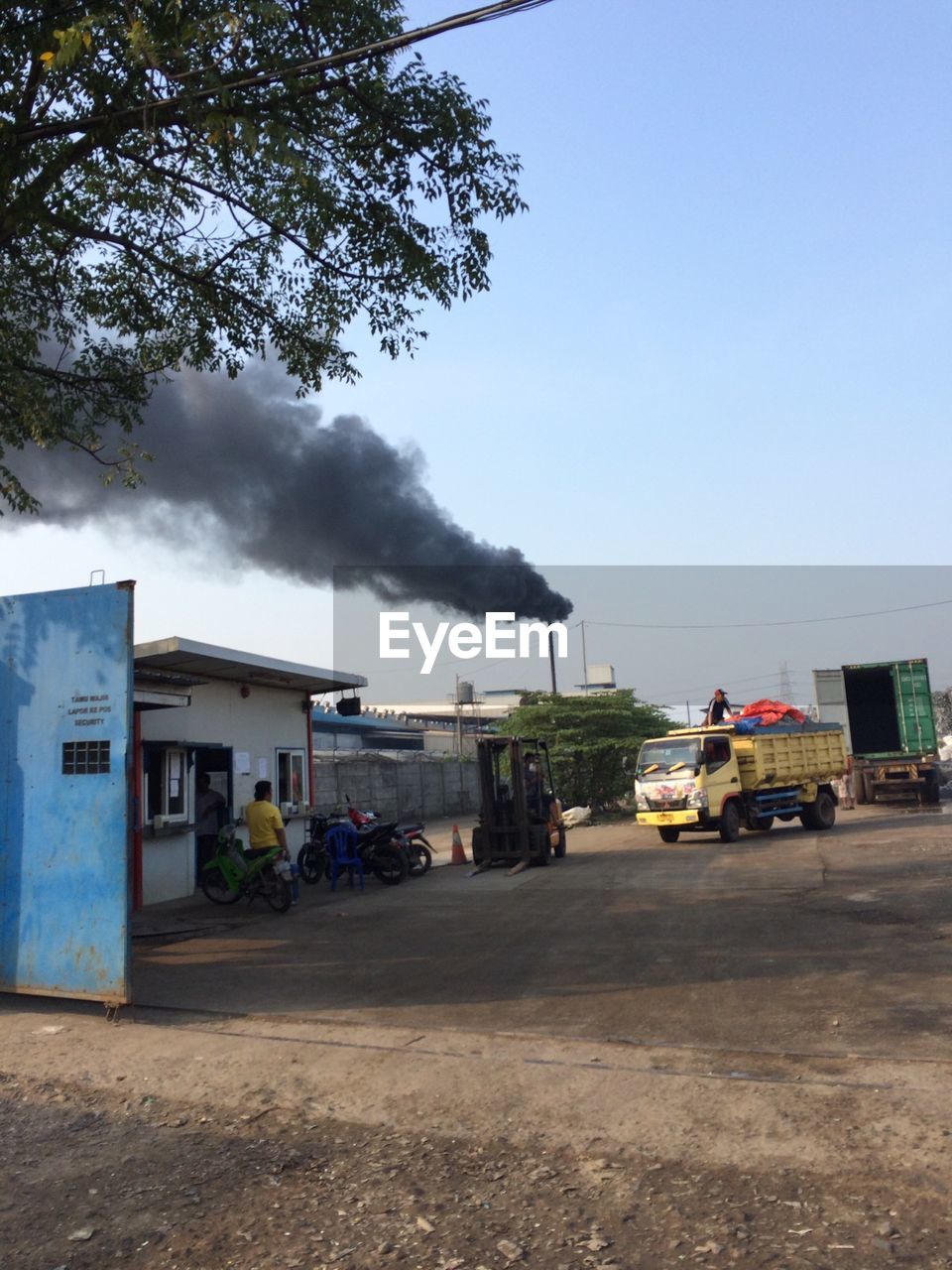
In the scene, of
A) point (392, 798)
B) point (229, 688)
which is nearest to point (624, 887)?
point (229, 688)

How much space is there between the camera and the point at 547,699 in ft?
100

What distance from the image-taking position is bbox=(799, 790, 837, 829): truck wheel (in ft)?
70.9

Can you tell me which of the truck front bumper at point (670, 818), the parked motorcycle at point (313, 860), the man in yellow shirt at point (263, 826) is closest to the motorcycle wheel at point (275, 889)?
the man in yellow shirt at point (263, 826)

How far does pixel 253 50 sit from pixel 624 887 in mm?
10436

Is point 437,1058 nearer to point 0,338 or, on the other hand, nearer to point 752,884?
point 752,884

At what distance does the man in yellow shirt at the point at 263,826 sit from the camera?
480 inches

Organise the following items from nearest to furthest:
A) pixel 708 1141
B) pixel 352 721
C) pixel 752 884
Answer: pixel 708 1141 < pixel 752 884 < pixel 352 721

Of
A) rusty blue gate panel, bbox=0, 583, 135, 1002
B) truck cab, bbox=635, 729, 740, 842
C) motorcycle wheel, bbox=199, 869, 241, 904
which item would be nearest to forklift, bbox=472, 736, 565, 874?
truck cab, bbox=635, 729, 740, 842

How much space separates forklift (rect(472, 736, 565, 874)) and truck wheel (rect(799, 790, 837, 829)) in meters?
6.64

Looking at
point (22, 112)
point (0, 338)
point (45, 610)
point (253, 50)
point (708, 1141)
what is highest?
point (253, 50)

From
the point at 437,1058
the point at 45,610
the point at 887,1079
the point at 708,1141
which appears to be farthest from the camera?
the point at 45,610

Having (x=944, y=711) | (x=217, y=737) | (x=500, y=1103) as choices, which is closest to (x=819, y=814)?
(x=217, y=737)

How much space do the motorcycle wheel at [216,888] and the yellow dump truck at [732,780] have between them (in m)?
9.55

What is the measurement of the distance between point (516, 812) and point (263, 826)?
20.6 ft
